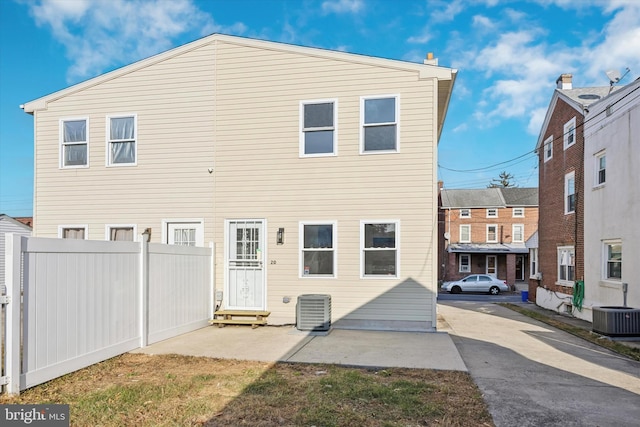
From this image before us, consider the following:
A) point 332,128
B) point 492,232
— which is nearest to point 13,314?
point 332,128

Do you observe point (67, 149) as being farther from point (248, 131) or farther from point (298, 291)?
point (298, 291)

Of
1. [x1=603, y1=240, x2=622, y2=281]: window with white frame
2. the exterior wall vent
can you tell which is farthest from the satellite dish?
the exterior wall vent

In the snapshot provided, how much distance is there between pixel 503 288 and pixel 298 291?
2187 centimetres

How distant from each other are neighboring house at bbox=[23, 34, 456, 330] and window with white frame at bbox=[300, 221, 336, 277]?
3 centimetres

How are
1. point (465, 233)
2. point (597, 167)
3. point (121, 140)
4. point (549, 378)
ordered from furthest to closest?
point (465, 233) < point (597, 167) < point (121, 140) < point (549, 378)

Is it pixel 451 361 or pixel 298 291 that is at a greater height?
pixel 298 291

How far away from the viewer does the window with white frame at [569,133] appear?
13364 millimetres

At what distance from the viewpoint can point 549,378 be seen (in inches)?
210

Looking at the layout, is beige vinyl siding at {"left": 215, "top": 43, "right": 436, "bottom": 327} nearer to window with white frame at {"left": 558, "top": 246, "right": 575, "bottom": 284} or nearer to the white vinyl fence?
the white vinyl fence

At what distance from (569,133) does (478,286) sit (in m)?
14.5

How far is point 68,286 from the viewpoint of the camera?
5152 mm

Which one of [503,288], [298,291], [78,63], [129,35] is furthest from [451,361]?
[503,288]

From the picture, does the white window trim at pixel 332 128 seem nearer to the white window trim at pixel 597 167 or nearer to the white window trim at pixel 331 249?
the white window trim at pixel 331 249

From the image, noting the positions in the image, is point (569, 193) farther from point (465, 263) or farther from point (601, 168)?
point (465, 263)
